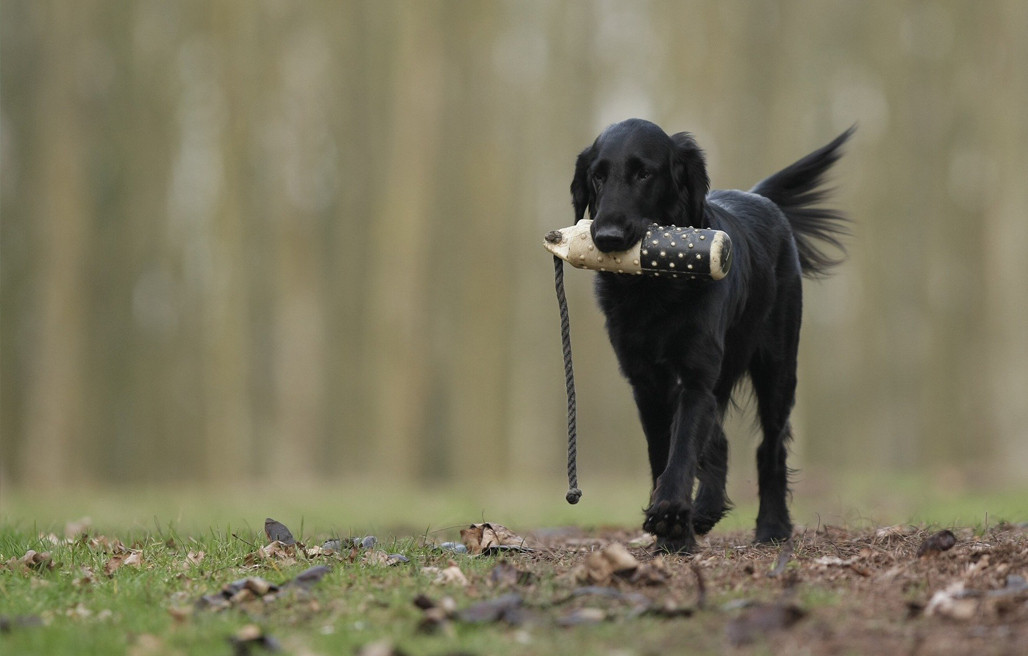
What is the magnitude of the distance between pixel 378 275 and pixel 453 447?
2.86m

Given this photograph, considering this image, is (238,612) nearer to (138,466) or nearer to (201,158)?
(201,158)

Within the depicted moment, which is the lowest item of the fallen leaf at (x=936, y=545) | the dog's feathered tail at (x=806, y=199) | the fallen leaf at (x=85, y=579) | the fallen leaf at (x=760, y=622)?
the fallen leaf at (x=85, y=579)

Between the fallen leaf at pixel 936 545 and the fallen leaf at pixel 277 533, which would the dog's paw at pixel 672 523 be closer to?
the fallen leaf at pixel 936 545

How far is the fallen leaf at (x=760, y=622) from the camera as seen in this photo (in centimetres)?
319

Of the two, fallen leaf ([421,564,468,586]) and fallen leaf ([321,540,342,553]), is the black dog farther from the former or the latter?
fallen leaf ([321,540,342,553])

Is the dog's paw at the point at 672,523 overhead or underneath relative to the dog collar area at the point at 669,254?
underneath

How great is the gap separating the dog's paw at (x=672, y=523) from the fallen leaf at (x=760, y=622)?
1.32m

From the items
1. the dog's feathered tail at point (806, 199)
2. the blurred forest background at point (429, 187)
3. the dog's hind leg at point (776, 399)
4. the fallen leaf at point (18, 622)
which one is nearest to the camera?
the fallen leaf at point (18, 622)

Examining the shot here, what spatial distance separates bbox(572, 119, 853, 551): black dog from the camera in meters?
4.89

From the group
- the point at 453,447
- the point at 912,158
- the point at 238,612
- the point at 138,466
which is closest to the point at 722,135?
the point at 912,158

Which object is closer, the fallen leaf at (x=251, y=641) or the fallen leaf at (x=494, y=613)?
the fallen leaf at (x=251, y=641)

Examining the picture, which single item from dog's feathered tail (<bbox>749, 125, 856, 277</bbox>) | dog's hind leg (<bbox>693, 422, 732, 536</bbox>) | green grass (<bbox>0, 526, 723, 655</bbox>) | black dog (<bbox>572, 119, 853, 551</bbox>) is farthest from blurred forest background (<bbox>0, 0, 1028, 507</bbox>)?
green grass (<bbox>0, 526, 723, 655</bbox>)

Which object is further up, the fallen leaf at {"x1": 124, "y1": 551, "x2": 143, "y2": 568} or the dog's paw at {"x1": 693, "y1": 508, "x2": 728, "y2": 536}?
the fallen leaf at {"x1": 124, "y1": 551, "x2": 143, "y2": 568}

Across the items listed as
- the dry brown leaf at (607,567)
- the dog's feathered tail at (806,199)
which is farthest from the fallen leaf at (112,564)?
the dog's feathered tail at (806,199)
